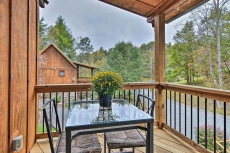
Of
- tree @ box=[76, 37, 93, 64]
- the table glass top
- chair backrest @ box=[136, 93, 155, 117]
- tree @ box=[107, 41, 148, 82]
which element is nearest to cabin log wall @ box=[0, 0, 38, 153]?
the table glass top

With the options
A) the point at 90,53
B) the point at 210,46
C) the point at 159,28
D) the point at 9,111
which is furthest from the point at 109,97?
the point at 159,28

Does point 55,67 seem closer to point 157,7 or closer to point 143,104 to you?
point 143,104

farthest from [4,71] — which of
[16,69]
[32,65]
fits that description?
[32,65]

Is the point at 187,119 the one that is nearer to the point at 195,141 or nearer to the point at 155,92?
the point at 195,141

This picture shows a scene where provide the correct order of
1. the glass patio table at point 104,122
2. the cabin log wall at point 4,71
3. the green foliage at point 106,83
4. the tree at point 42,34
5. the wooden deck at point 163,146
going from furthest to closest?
1. the tree at point 42,34
2. the wooden deck at point 163,146
3. the green foliage at point 106,83
4. the cabin log wall at point 4,71
5. the glass patio table at point 104,122

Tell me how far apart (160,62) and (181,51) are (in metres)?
0.40

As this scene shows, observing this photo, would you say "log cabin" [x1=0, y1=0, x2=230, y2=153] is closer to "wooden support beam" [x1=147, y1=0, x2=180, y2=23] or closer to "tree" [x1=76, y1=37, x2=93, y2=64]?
"wooden support beam" [x1=147, y1=0, x2=180, y2=23]

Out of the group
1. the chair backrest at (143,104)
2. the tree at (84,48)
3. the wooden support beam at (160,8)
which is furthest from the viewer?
the tree at (84,48)

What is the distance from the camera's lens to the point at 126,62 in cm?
297

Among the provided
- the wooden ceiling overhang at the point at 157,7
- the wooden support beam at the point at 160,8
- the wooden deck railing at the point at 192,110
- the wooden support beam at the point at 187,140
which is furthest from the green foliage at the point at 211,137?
the wooden support beam at the point at 160,8

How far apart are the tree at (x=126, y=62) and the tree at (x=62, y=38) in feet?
2.29

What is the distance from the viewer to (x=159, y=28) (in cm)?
289

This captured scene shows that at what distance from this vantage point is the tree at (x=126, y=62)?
294 centimetres

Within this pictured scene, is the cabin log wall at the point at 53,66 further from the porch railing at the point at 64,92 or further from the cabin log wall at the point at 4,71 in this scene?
the cabin log wall at the point at 4,71
